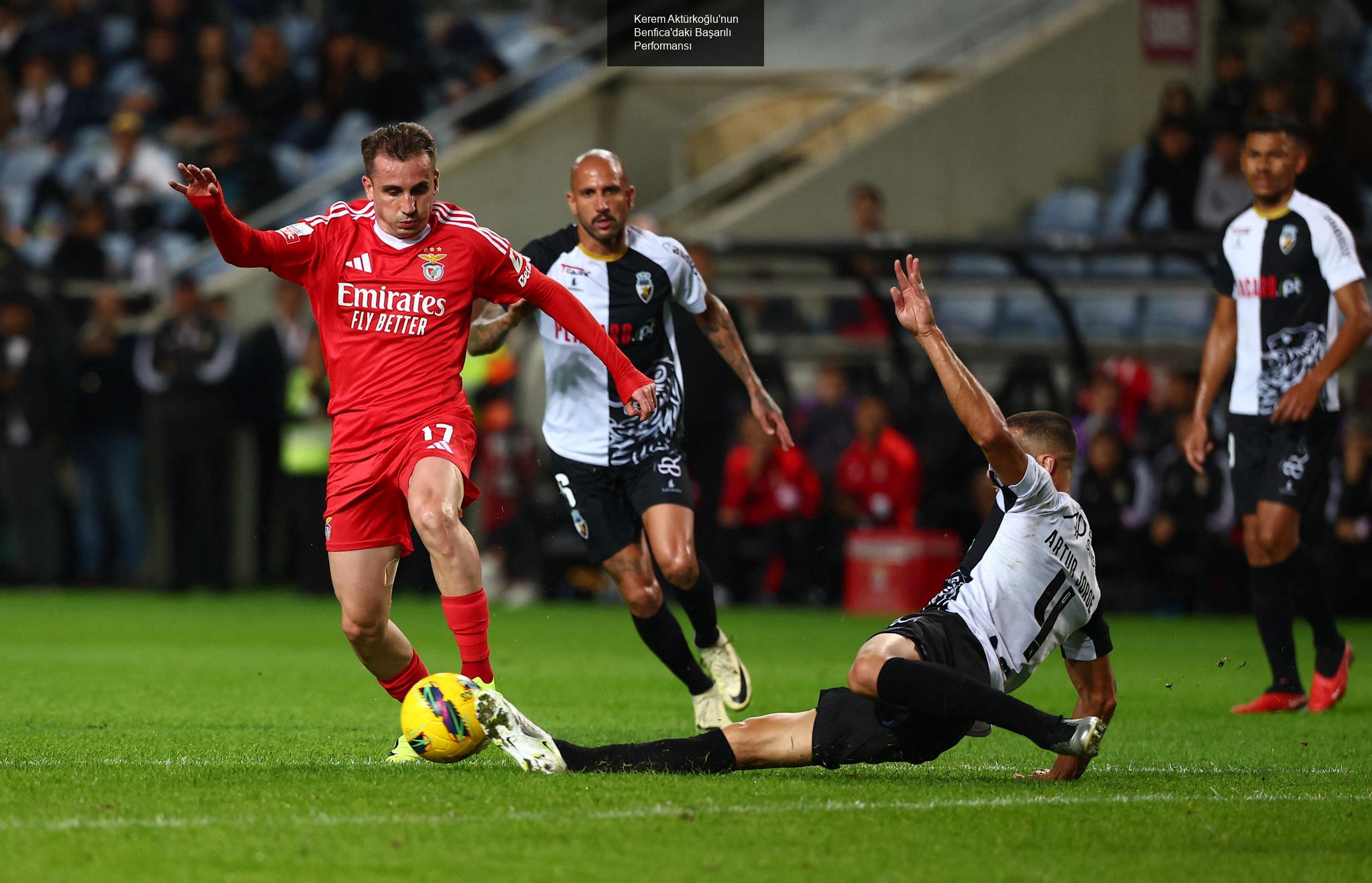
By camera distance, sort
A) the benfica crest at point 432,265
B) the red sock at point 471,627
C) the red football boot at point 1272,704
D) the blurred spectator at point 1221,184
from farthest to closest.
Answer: the blurred spectator at point 1221,184, the red football boot at point 1272,704, the benfica crest at point 432,265, the red sock at point 471,627

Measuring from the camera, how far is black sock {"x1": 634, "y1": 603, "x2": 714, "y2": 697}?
312 inches

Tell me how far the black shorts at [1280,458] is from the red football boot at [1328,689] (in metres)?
0.77

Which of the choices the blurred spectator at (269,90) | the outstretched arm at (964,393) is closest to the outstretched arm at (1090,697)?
the outstretched arm at (964,393)

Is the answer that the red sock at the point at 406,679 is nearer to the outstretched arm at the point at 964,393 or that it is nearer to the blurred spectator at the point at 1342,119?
the outstretched arm at the point at 964,393

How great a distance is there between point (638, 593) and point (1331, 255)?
3656mm

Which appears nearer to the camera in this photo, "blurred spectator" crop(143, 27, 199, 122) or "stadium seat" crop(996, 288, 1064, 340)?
"stadium seat" crop(996, 288, 1064, 340)

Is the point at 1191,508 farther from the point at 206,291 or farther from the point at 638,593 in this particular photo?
the point at 206,291

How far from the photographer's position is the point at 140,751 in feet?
21.7

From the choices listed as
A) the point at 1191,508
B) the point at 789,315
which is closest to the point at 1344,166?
the point at 1191,508

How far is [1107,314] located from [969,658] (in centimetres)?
1000

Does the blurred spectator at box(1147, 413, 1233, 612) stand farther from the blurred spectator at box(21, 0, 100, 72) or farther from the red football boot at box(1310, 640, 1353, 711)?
the blurred spectator at box(21, 0, 100, 72)

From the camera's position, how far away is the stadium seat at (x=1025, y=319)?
1523 cm

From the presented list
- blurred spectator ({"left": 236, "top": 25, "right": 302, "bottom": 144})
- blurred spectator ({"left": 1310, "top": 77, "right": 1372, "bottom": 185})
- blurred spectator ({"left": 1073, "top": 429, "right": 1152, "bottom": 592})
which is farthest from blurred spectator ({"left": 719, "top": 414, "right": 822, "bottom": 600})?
blurred spectator ({"left": 236, "top": 25, "right": 302, "bottom": 144})

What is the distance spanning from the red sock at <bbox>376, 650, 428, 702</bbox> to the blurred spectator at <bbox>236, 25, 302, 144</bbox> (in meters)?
13.9
